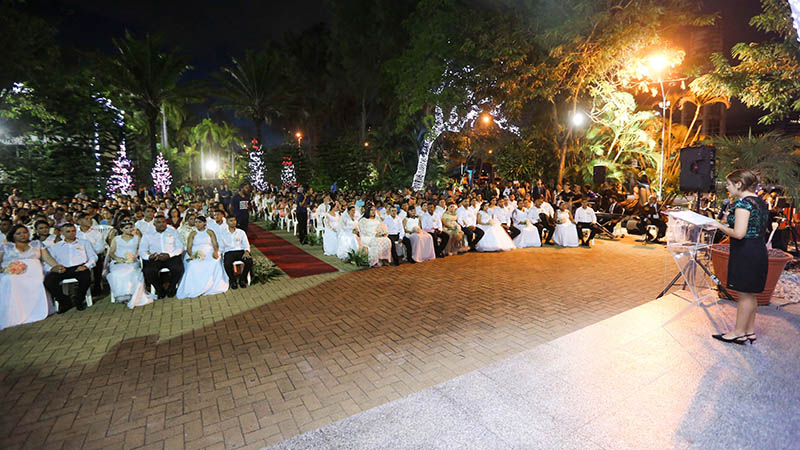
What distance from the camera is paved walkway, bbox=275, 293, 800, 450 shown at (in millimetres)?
2902

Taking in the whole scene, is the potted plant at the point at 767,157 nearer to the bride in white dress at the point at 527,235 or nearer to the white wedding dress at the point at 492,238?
the bride in white dress at the point at 527,235

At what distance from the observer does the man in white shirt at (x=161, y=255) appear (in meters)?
6.78

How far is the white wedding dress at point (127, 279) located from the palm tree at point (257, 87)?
2821cm

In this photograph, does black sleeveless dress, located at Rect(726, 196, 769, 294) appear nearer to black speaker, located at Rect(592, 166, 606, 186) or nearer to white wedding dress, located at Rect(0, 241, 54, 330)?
white wedding dress, located at Rect(0, 241, 54, 330)

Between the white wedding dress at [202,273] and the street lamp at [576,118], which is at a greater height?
the street lamp at [576,118]

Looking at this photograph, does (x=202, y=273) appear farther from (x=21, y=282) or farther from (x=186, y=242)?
(x=21, y=282)

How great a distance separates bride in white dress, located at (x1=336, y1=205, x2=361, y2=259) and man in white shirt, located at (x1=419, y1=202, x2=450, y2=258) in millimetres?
1857

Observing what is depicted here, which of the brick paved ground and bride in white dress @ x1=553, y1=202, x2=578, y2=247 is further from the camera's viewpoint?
bride in white dress @ x1=553, y1=202, x2=578, y2=247

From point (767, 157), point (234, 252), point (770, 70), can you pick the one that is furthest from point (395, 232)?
point (770, 70)

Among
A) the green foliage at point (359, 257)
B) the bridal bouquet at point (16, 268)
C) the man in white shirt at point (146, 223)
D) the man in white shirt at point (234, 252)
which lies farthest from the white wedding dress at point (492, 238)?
the bridal bouquet at point (16, 268)

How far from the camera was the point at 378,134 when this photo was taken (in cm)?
2672

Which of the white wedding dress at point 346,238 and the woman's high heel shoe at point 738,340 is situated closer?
the woman's high heel shoe at point 738,340

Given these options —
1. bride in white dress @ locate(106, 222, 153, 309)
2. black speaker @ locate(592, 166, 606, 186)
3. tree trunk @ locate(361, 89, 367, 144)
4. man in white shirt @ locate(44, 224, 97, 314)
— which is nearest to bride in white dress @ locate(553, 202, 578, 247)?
black speaker @ locate(592, 166, 606, 186)

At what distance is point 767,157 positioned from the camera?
8.70 metres
